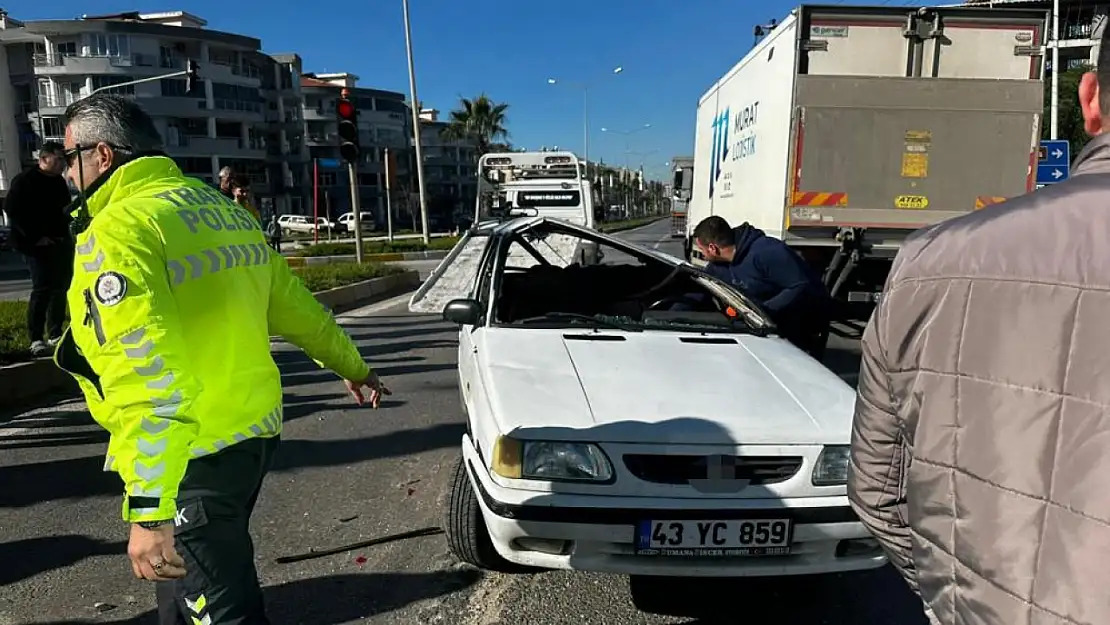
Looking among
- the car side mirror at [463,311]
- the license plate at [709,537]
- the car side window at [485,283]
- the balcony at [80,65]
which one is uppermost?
the balcony at [80,65]

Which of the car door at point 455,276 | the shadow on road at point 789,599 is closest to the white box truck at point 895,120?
the car door at point 455,276

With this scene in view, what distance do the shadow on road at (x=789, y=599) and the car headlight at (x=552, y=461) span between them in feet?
2.26

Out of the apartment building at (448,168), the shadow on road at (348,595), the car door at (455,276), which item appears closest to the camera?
the shadow on road at (348,595)

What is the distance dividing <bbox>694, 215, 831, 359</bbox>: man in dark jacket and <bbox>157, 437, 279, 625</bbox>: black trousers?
3333 millimetres

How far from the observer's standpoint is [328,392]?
20.1ft

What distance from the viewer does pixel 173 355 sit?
1.54m

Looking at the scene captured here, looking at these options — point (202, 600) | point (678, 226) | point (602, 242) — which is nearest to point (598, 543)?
point (202, 600)

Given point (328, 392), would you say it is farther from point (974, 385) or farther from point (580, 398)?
point (974, 385)

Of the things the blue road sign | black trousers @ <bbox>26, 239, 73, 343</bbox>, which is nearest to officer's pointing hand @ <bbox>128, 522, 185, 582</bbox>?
black trousers @ <bbox>26, 239, 73, 343</bbox>

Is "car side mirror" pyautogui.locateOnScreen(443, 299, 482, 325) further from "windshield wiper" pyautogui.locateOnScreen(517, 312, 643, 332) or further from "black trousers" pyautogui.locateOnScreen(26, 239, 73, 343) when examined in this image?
"black trousers" pyautogui.locateOnScreen(26, 239, 73, 343)

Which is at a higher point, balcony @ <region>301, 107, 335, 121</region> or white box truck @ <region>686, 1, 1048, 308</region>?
balcony @ <region>301, 107, 335, 121</region>

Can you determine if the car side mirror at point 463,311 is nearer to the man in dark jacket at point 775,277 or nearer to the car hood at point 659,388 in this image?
the car hood at point 659,388

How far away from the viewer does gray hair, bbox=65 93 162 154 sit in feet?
5.83

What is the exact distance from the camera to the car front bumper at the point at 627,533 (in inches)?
101
